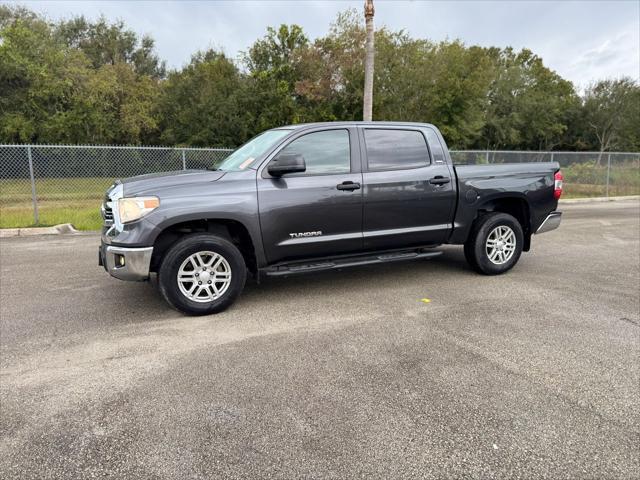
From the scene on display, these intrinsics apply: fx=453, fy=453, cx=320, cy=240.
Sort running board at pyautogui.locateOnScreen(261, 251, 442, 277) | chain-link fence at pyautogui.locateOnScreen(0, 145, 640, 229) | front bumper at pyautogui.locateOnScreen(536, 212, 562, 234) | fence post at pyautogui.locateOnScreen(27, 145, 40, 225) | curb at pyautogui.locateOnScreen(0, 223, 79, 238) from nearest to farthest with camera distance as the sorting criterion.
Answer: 1. running board at pyautogui.locateOnScreen(261, 251, 442, 277)
2. front bumper at pyautogui.locateOnScreen(536, 212, 562, 234)
3. curb at pyautogui.locateOnScreen(0, 223, 79, 238)
4. fence post at pyautogui.locateOnScreen(27, 145, 40, 225)
5. chain-link fence at pyautogui.locateOnScreen(0, 145, 640, 229)

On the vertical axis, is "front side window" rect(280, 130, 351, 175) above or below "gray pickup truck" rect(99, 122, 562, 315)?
above

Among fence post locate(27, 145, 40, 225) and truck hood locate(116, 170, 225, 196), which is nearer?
truck hood locate(116, 170, 225, 196)

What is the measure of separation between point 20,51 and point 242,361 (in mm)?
30427

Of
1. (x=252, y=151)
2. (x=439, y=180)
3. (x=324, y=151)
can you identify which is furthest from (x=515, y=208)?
(x=252, y=151)

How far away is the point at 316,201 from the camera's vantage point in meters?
4.76

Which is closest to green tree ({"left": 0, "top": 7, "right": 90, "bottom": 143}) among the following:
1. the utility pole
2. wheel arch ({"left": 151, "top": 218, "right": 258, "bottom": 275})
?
the utility pole

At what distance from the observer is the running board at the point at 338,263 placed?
479cm

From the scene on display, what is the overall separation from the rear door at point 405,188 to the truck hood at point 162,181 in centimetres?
169

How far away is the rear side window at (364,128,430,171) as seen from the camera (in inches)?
203

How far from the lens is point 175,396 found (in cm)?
301

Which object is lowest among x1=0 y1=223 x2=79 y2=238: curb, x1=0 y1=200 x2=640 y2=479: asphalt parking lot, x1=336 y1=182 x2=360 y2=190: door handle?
x1=0 y1=200 x2=640 y2=479: asphalt parking lot

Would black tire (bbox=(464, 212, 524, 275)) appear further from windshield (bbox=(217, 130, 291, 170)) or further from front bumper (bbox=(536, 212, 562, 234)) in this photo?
windshield (bbox=(217, 130, 291, 170))

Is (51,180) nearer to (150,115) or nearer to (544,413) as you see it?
(544,413)

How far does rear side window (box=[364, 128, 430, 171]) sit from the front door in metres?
0.21
